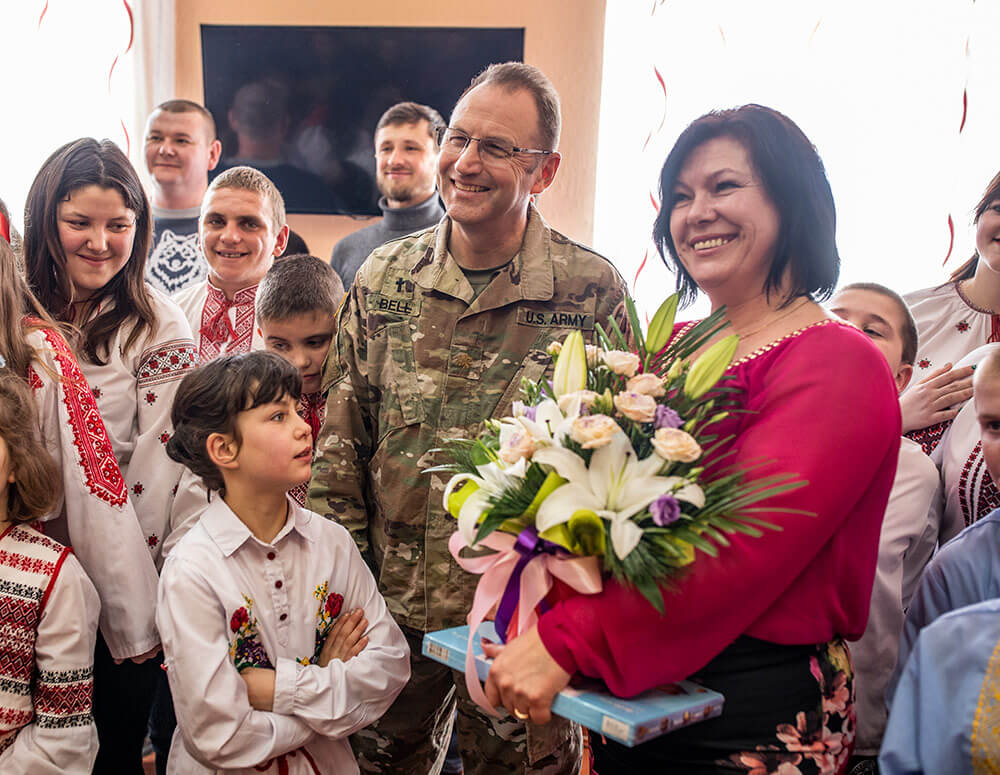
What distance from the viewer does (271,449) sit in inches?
65.7

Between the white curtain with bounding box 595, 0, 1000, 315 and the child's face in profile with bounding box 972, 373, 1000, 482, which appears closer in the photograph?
the child's face in profile with bounding box 972, 373, 1000, 482

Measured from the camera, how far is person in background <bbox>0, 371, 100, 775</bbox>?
1.56m

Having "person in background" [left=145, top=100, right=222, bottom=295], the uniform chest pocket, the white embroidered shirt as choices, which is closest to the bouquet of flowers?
the white embroidered shirt

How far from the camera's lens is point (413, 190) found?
354cm

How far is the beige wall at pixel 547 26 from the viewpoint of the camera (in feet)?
14.5

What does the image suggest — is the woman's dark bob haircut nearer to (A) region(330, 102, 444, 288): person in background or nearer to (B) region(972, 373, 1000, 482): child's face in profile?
(B) region(972, 373, 1000, 482): child's face in profile

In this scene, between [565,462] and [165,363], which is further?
[165,363]

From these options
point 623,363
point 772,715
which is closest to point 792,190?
point 623,363

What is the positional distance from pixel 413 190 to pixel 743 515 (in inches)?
108

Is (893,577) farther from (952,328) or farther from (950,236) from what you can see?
(950,236)

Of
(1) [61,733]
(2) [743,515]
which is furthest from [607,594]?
(1) [61,733]

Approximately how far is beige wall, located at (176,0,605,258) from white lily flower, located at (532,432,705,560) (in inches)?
137

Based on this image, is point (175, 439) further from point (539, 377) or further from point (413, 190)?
point (413, 190)

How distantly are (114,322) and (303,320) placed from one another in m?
0.44
